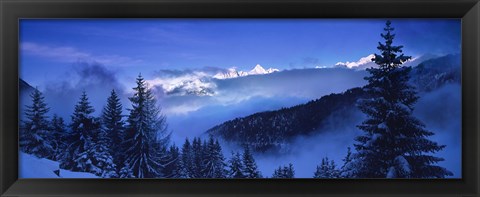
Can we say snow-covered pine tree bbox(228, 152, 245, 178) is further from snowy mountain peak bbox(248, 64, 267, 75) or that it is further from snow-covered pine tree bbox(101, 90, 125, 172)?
snow-covered pine tree bbox(101, 90, 125, 172)

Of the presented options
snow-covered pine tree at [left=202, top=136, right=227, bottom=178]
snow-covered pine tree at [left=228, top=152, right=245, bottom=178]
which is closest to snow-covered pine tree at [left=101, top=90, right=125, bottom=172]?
snow-covered pine tree at [left=202, top=136, right=227, bottom=178]

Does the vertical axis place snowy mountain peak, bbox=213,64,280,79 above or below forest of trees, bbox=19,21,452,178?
above

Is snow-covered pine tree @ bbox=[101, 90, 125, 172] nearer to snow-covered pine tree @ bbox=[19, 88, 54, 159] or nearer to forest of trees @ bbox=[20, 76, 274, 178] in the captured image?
forest of trees @ bbox=[20, 76, 274, 178]

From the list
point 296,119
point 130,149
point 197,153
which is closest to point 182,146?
point 197,153

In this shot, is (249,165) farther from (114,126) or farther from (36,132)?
(36,132)

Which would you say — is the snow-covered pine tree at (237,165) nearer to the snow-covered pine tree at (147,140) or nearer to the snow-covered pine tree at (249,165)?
the snow-covered pine tree at (249,165)

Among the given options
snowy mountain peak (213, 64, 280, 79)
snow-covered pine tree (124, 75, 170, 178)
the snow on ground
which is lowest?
the snow on ground

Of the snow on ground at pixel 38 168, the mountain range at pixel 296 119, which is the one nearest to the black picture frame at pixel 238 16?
the snow on ground at pixel 38 168

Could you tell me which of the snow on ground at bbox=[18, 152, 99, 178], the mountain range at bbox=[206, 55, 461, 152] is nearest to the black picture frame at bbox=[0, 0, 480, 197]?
the snow on ground at bbox=[18, 152, 99, 178]
